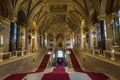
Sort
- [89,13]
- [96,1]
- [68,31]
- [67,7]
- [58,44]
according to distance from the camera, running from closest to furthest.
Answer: [96,1]
[89,13]
[67,7]
[68,31]
[58,44]

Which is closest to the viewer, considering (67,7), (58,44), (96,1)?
(96,1)

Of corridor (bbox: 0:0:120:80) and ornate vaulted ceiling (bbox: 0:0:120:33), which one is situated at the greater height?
ornate vaulted ceiling (bbox: 0:0:120:33)

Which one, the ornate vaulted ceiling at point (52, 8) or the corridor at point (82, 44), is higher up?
the ornate vaulted ceiling at point (52, 8)

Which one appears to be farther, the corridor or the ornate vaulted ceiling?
the ornate vaulted ceiling

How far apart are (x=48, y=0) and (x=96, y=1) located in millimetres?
7184

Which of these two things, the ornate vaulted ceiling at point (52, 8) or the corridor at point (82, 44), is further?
the ornate vaulted ceiling at point (52, 8)

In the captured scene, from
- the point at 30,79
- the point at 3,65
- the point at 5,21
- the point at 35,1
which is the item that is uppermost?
the point at 35,1

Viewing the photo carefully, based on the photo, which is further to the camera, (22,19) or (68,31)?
(68,31)

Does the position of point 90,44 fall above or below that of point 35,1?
below

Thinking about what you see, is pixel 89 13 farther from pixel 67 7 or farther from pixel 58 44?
pixel 58 44

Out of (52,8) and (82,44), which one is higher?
(52,8)

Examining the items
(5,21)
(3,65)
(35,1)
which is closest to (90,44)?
(35,1)

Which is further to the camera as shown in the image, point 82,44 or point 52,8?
point 82,44

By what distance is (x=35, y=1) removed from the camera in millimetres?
18969
